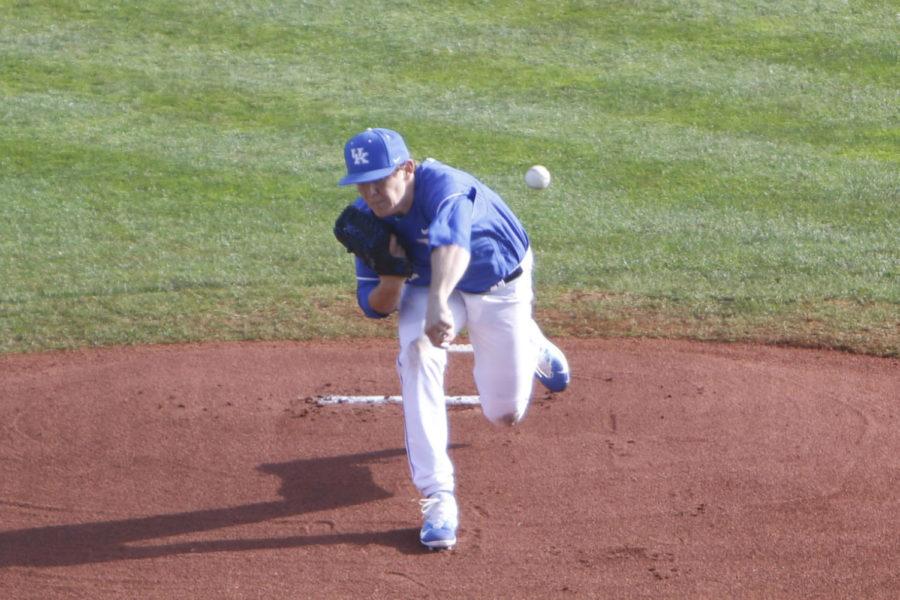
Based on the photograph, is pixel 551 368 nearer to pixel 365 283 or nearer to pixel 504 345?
pixel 504 345

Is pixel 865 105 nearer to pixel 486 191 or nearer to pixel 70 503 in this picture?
pixel 486 191

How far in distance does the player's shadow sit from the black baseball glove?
3.83 feet

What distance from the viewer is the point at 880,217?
399 inches

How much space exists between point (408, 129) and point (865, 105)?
15.7ft

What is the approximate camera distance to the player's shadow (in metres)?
5.22

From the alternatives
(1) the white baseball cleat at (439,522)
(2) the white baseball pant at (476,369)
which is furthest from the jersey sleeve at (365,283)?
(1) the white baseball cleat at (439,522)

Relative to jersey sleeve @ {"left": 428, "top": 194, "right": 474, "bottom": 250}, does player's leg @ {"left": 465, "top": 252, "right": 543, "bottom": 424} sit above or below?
below

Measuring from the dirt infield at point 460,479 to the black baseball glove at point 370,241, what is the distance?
3.84 ft

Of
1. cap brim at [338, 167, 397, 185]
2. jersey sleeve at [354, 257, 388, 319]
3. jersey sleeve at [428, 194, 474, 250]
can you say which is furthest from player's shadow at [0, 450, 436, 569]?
cap brim at [338, 167, 397, 185]

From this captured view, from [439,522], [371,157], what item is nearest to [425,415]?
[439,522]

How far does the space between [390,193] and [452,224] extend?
13.1 inches

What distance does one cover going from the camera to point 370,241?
511 centimetres

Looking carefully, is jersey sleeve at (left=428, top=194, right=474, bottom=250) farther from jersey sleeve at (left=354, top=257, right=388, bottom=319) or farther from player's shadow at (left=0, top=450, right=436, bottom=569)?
player's shadow at (left=0, top=450, right=436, bottom=569)

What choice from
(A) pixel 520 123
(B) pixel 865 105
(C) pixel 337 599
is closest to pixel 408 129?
(A) pixel 520 123
